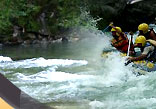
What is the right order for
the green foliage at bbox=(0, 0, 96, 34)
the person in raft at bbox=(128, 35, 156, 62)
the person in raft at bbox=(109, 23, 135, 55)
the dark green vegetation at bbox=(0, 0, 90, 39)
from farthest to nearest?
the dark green vegetation at bbox=(0, 0, 90, 39), the green foliage at bbox=(0, 0, 96, 34), the person in raft at bbox=(109, 23, 135, 55), the person in raft at bbox=(128, 35, 156, 62)

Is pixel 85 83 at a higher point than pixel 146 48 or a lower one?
lower

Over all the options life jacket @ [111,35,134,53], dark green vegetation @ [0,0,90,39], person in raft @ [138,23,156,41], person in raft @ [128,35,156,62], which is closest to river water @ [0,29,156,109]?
life jacket @ [111,35,134,53]

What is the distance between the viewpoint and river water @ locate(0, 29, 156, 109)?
4301 millimetres

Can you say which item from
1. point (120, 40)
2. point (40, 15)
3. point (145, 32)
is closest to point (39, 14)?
point (40, 15)

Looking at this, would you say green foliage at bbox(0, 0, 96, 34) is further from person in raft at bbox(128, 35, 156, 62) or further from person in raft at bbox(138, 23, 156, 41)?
person in raft at bbox(128, 35, 156, 62)

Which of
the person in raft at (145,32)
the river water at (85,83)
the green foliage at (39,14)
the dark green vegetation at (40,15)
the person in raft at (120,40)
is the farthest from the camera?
the dark green vegetation at (40,15)

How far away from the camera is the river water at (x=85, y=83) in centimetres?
430

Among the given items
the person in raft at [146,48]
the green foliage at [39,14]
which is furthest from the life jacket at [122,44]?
the green foliage at [39,14]

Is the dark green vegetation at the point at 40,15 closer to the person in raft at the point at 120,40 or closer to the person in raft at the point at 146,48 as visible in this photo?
the person in raft at the point at 120,40

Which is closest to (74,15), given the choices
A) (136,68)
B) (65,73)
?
(65,73)

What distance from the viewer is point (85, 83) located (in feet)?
18.7

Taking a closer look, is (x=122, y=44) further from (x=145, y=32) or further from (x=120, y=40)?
(x=145, y=32)

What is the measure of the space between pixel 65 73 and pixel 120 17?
11702 millimetres

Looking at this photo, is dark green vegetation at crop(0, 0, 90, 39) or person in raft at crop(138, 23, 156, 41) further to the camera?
dark green vegetation at crop(0, 0, 90, 39)
